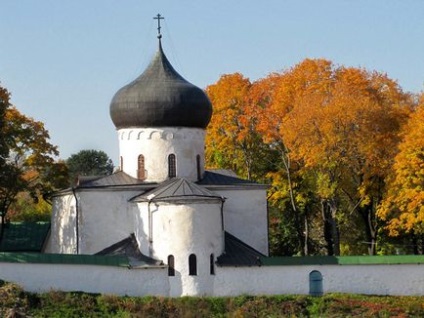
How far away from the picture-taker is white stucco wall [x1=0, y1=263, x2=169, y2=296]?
33000mm

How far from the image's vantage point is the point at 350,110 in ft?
133

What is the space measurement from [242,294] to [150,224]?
3676 mm

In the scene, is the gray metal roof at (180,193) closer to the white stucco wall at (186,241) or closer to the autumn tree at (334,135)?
the white stucco wall at (186,241)

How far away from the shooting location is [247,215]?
3850cm

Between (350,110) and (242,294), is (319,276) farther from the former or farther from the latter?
(350,110)

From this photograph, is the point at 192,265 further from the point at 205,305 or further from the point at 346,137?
the point at 346,137

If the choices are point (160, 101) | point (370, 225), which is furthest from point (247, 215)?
point (370, 225)

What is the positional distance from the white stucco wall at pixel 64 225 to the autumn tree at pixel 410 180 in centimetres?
1133

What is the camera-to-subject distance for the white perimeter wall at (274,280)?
33.8 metres

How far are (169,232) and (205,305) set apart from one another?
2649 mm

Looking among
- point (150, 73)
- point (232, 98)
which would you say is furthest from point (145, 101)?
point (232, 98)

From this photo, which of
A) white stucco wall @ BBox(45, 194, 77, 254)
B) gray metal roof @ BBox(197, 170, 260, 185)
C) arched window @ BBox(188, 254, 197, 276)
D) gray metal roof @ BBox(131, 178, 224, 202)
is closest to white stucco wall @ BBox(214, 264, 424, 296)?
arched window @ BBox(188, 254, 197, 276)

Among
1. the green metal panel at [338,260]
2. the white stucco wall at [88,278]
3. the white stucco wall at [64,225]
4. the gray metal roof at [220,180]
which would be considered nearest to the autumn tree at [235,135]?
the gray metal roof at [220,180]

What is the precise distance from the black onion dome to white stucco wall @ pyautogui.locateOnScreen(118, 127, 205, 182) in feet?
0.91
